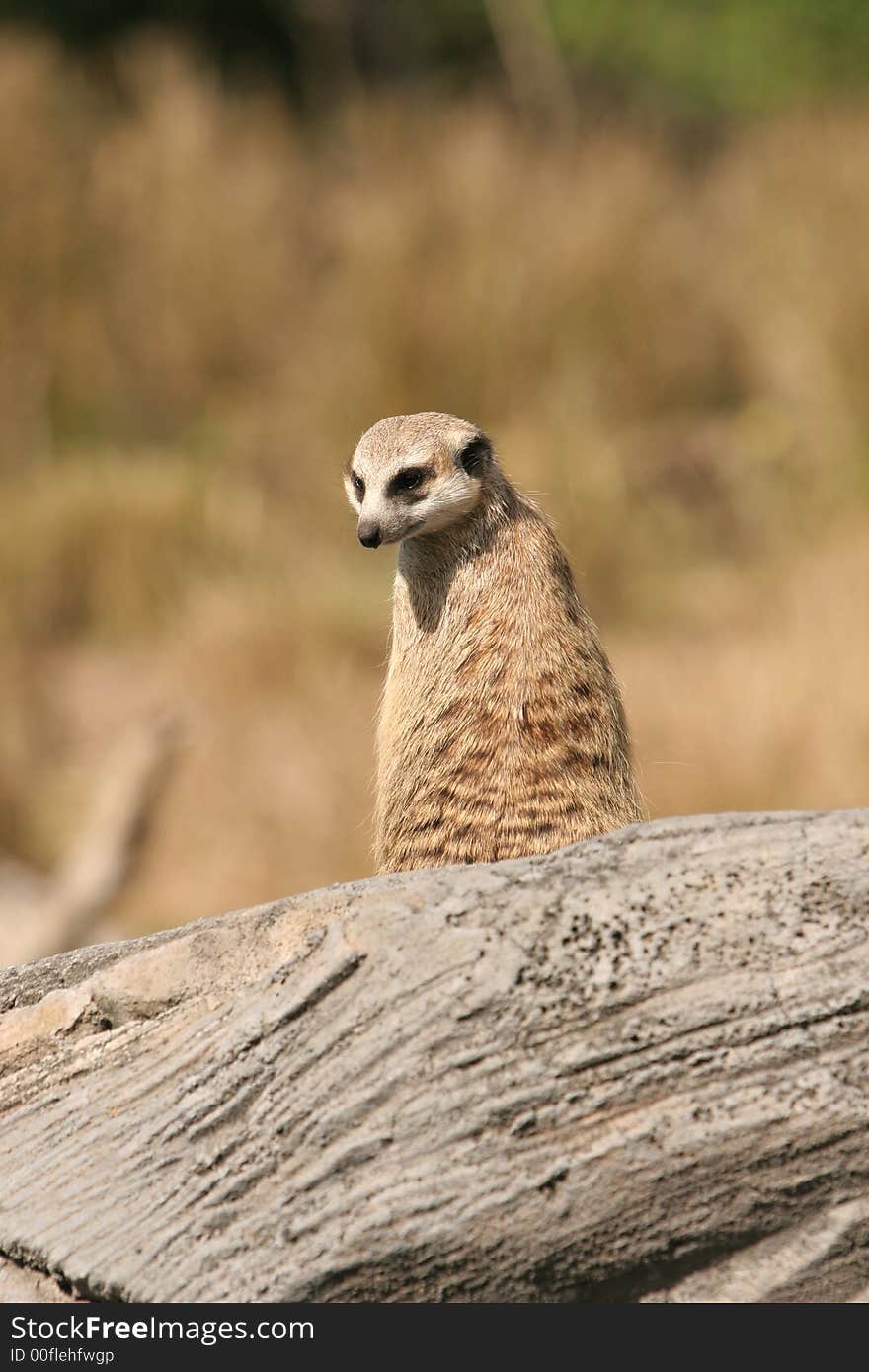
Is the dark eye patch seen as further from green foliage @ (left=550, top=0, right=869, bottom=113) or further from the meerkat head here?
green foliage @ (left=550, top=0, right=869, bottom=113)

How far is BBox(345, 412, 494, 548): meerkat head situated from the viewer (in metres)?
2.54

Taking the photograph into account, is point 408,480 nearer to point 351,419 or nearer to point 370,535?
point 370,535

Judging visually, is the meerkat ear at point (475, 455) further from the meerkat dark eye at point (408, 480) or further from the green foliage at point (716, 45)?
the green foliage at point (716, 45)

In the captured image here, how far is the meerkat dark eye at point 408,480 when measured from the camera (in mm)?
2545

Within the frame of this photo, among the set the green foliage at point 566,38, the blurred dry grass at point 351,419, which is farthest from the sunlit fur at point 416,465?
the green foliage at point 566,38

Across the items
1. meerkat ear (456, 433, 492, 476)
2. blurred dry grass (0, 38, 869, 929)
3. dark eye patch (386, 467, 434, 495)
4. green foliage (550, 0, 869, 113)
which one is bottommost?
dark eye patch (386, 467, 434, 495)

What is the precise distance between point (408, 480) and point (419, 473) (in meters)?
0.02

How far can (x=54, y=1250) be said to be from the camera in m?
2.06

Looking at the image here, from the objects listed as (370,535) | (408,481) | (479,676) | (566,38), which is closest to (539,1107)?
(479,676)

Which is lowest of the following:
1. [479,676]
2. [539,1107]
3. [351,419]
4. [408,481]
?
[539,1107]

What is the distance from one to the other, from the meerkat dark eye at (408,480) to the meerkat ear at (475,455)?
63 millimetres

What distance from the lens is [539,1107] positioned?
6.44ft

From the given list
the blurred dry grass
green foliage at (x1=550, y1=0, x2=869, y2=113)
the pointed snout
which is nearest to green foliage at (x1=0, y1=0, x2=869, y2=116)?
green foliage at (x1=550, y1=0, x2=869, y2=113)

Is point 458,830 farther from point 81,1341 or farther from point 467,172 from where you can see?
point 467,172
